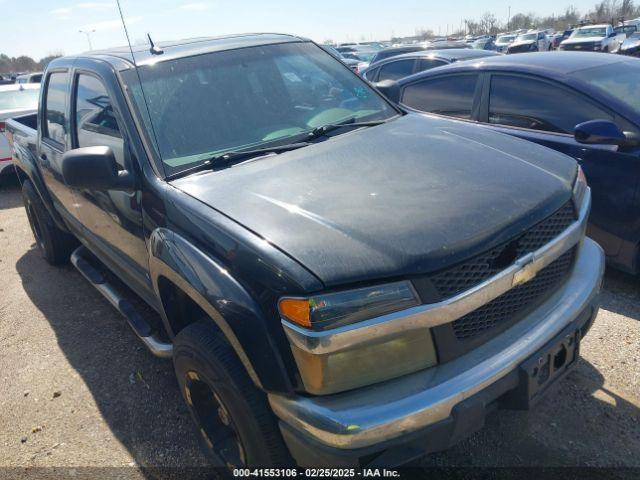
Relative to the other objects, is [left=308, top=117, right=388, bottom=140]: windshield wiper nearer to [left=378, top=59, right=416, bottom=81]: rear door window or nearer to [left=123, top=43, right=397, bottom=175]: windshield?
[left=123, top=43, right=397, bottom=175]: windshield

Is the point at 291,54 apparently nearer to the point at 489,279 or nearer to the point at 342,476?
the point at 489,279

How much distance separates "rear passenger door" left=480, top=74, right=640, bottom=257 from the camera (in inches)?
135

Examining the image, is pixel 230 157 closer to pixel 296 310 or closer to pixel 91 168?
pixel 91 168

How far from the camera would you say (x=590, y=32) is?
2403 centimetres

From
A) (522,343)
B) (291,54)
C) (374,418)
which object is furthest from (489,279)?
(291,54)

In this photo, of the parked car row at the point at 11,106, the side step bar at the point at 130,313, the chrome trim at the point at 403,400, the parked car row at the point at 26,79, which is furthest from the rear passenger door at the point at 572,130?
the parked car row at the point at 26,79

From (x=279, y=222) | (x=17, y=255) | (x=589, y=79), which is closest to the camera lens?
(x=279, y=222)

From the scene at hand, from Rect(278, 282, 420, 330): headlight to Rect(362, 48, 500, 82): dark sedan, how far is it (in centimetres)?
691

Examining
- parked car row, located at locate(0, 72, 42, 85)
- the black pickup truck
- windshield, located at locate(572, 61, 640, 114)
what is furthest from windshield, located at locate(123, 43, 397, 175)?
parked car row, located at locate(0, 72, 42, 85)

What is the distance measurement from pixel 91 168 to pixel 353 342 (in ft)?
4.99

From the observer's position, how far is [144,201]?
97.9 inches

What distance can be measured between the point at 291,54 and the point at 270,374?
7.38 ft

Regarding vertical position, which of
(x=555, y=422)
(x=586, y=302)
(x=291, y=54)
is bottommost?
(x=555, y=422)

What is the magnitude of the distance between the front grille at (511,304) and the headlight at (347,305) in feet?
0.89
